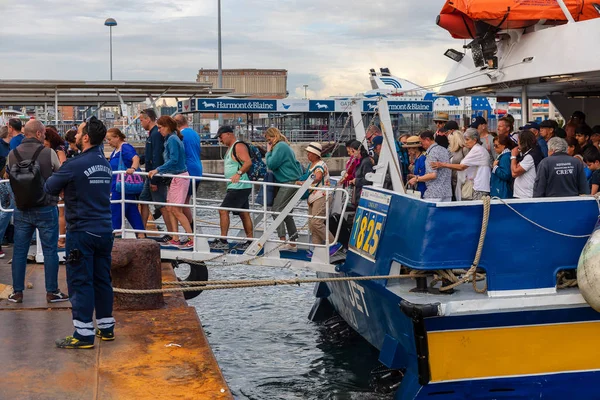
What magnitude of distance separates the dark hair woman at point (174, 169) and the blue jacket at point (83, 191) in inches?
121

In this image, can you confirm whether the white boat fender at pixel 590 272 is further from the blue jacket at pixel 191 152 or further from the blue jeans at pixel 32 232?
the blue jacket at pixel 191 152

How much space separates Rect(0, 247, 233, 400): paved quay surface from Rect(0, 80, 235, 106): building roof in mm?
26918

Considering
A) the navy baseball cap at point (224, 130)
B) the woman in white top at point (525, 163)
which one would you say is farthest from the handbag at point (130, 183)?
the woman in white top at point (525, 163)

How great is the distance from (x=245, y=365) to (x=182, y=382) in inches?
141

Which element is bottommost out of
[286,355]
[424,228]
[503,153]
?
[286,355]

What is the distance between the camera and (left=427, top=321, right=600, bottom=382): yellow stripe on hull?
6.35 m

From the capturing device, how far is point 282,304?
1255 cm

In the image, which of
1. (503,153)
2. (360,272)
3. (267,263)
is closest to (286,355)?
(267,263)

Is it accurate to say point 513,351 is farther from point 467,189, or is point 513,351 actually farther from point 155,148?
point 155,148

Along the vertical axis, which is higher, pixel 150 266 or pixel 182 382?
pixel 150 266

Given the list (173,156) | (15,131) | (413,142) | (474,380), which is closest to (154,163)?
(173,156)

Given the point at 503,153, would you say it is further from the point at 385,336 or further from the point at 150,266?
the point at 150,266

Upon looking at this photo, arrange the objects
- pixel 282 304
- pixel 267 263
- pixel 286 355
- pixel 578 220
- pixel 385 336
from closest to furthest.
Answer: pixel 578 220 < pixel 385 336 < pixel 267 263 < pixel 286 355 < pixel 282 304

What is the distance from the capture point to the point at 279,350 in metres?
9.91
